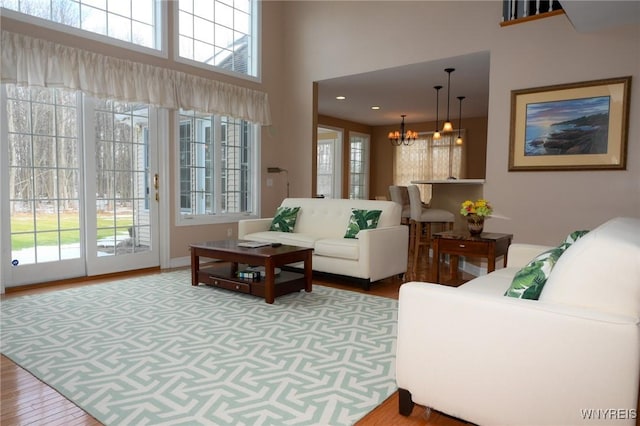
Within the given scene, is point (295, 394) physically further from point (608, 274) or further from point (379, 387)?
point (608, 274)

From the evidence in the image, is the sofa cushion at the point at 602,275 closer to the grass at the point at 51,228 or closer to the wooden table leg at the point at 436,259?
the wooden table leg at the point at 436,259

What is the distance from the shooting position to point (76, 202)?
14.7 feet

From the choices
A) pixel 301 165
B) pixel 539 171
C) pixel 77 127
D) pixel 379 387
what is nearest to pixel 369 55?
pixel 301 165

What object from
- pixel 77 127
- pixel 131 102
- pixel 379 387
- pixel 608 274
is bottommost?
pixel 379 387

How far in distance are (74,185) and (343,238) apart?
293 cm

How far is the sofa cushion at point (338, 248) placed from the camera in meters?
4.11

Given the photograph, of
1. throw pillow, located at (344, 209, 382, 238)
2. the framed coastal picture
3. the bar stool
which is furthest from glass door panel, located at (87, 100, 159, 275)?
the framed coastal picture

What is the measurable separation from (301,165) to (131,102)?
8.52 ft

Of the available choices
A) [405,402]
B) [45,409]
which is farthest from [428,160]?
[45,409]

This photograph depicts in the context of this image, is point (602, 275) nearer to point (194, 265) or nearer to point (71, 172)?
point (194, 265)

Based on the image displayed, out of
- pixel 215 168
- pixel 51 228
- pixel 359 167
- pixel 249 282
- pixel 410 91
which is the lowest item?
pixel 249 282

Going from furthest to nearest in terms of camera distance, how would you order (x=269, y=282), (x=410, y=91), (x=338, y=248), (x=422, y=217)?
1. (x=410, y=91)
2. (x=422, y=217)
3. (x=338, y=248)
4. (x=269, y=282)

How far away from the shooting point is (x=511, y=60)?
4.43 meters

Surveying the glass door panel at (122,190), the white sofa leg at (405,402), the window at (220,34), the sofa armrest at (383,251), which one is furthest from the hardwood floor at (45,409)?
the window at (220,34)
